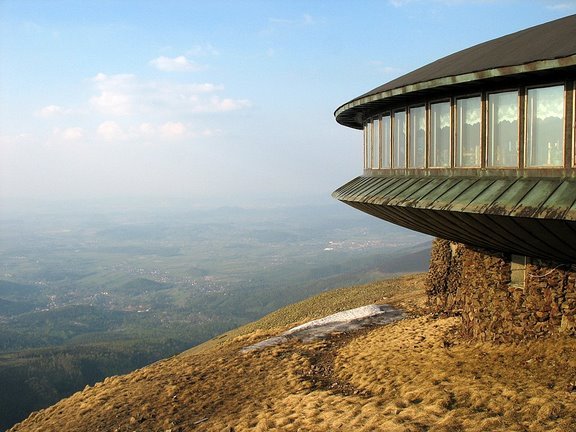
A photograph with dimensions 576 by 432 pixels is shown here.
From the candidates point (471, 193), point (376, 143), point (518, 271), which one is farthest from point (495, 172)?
point (376, 143)

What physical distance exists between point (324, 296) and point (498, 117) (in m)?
29.2

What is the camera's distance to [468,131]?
11.4 meters

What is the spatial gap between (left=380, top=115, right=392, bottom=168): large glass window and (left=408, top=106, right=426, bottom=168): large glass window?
50.9 inches

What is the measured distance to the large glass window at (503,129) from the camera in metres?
10.4

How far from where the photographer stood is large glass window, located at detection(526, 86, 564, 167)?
31.4 ft

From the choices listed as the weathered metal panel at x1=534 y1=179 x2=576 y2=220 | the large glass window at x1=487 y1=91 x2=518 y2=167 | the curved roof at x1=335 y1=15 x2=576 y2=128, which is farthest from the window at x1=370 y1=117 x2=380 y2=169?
the weathered metal panel at x1=534 y1=179 x2=576 y2=220

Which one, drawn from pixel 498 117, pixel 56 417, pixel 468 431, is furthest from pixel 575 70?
pixel 56 417

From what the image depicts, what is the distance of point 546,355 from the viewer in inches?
494

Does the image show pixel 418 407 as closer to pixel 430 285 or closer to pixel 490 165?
pixel 490 165

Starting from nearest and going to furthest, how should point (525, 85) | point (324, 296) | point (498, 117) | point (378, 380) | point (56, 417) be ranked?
point (525, 85), point (498, 117), point (378, 380), point (56, 417), point (324, 296)

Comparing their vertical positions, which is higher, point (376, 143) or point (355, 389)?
point (376, 143)

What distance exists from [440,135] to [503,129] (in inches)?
72.3

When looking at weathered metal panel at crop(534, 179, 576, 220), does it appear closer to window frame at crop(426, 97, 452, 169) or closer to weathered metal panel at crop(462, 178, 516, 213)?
weathered metal panel at crop(462, 178, 516, 213)

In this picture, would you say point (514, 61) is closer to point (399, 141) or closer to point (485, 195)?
point (485, 195)
